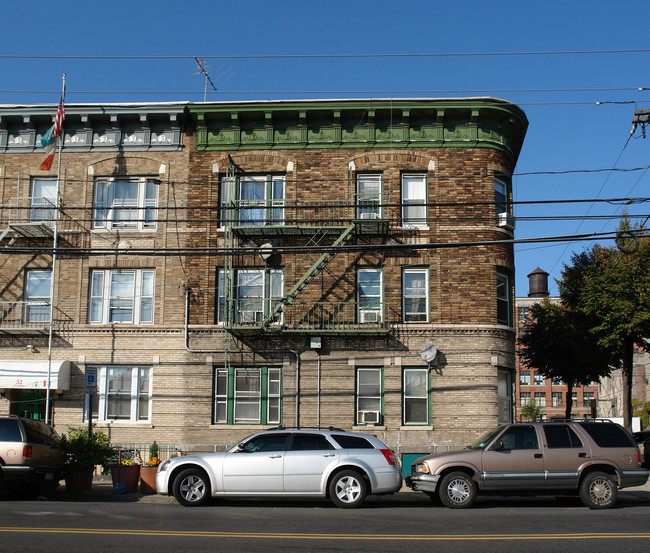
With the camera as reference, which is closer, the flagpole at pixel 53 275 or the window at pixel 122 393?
the flagpole at pixel 53 275

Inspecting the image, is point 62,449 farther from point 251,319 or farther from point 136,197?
point 136,197

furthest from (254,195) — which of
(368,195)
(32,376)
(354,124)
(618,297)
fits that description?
(618,297)

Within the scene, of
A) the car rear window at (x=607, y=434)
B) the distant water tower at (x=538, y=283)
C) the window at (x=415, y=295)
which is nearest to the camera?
the car rear window at (x=607, y=434)

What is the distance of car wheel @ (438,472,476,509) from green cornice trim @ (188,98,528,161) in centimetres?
1125

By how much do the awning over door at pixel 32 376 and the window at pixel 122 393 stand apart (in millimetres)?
1158

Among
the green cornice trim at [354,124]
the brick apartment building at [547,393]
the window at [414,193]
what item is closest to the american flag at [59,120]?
the green cornice trim at [354,124]

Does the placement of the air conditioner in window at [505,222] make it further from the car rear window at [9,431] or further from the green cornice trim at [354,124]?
the car rear window at [9,431]

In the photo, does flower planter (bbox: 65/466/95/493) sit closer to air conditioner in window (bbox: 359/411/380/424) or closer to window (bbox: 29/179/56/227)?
air conditioner in window (bbox: 359/411/380/424)

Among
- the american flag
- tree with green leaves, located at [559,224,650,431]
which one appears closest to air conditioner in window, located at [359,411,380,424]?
tree with green leaves, located at [559,224,650,431]

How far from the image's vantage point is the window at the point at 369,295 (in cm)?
2164

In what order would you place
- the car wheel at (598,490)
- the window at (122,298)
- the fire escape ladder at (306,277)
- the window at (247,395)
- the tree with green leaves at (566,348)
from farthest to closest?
the tree with green leaves at (566,348) < the window at (122,298) < the window at (247,395) < the fire escape ladder at (306,277) < the car wheel at (598,490)

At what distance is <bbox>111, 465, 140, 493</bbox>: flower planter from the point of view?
16938 mm

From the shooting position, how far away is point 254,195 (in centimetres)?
2244

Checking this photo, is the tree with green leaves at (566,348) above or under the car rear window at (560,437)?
above
